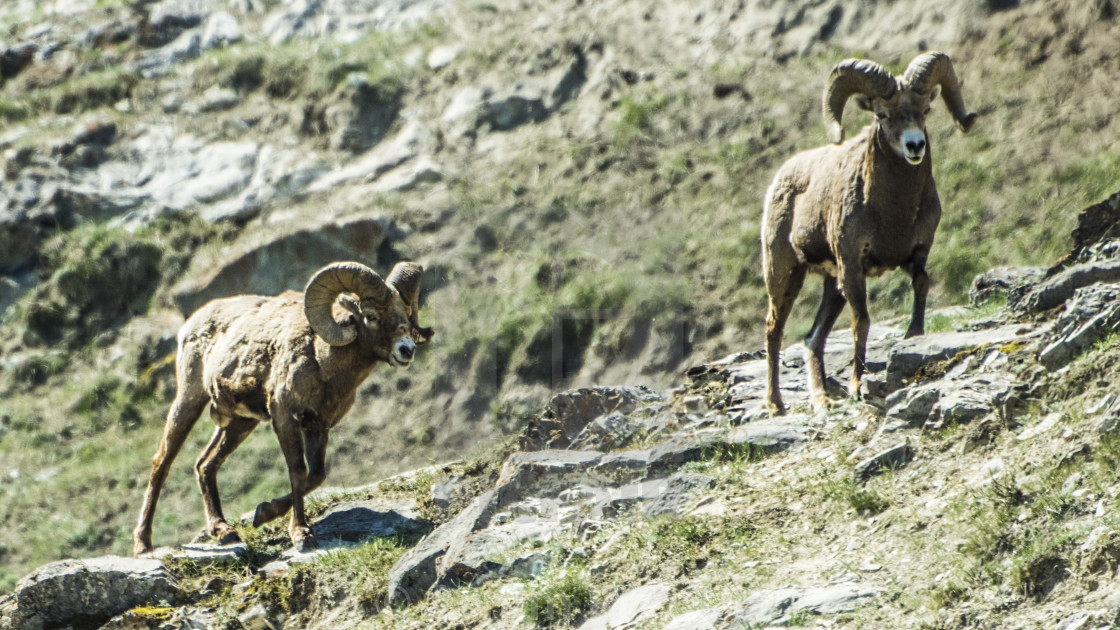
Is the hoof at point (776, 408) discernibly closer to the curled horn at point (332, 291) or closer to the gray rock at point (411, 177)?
the curled horn at point (332, 291)

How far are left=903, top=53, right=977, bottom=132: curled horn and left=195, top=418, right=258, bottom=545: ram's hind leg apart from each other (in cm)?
696

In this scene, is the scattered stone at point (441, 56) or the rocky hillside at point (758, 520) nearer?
the rocky hillside at point (758, 520)

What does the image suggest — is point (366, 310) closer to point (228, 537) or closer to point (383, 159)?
point (228, 537)

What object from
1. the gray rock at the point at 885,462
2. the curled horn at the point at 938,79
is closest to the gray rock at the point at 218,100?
the curled horn at the point at 938,79

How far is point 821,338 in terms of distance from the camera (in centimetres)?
1052

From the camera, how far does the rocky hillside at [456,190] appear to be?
16.6 m

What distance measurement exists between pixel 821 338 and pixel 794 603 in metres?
4.42

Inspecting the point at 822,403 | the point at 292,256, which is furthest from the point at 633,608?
the point at 292,256

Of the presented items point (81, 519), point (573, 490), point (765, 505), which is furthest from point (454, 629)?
point (81, 519)

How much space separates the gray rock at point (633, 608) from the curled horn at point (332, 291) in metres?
4.56

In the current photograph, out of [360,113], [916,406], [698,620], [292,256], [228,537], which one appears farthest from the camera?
[360,113]

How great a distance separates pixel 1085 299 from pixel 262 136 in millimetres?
18401

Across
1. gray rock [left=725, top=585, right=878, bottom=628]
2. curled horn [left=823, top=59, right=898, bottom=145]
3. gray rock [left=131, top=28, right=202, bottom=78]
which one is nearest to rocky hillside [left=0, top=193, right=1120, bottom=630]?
gray rock [left=725, top=585, right=878, bottom=628]

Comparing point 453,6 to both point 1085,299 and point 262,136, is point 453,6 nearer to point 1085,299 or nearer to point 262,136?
point 262,136
